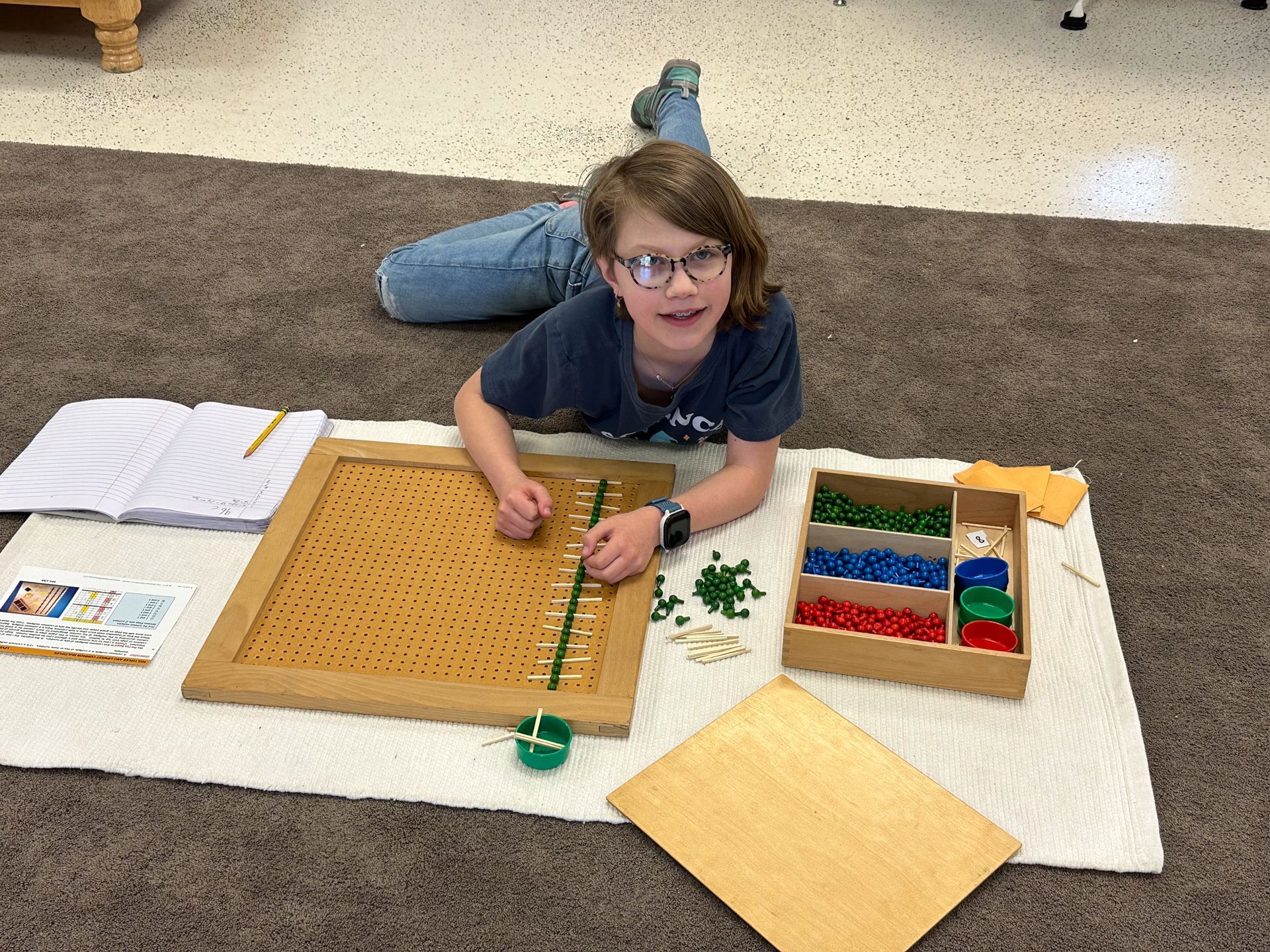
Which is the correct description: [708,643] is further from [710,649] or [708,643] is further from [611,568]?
[611,568]

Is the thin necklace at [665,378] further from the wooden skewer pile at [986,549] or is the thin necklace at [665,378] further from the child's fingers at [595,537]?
the wooden skewer pile at [986,549]

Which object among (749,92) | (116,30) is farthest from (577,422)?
(116,30)

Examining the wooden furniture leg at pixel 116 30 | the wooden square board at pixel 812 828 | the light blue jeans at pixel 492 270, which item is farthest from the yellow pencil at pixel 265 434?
the wooden furniture leg at pixel 116 30

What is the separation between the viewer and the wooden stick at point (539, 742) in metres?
1.41

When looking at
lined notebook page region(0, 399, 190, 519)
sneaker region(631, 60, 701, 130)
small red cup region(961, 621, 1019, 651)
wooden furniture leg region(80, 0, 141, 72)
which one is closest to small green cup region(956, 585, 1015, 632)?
small red cup region(961, 621, 1019, 651)

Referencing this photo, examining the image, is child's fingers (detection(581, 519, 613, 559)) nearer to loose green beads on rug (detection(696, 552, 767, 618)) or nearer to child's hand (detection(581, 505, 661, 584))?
child's hand (detection(581, 505, 661, 584))

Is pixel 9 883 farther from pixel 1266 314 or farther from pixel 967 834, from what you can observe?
pixel 1266 314

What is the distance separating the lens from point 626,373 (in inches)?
66.2

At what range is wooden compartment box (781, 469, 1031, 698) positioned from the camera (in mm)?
1491

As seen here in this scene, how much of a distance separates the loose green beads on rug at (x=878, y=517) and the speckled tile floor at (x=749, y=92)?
1.18m

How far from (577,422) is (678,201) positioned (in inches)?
25.4

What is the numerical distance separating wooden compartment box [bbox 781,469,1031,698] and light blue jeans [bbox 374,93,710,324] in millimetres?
659

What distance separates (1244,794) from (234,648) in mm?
1276

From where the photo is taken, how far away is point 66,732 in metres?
1.47
